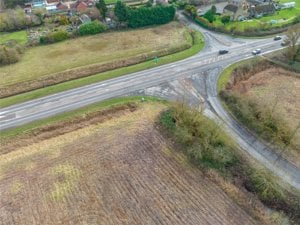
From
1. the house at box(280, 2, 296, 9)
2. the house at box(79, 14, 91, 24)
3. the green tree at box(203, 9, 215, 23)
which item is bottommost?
the house at box(280, 2, 296, 9)

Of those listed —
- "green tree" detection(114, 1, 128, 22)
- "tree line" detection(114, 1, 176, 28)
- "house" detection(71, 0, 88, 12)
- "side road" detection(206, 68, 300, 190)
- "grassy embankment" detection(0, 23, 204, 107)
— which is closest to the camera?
"side road" detection(206, 68, 300, 190)

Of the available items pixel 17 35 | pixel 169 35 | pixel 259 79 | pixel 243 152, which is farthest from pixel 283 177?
pixel 17 35

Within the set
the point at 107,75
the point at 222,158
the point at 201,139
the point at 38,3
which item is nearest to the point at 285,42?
the point at 201,139

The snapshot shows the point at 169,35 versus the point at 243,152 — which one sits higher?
the point at 169,35

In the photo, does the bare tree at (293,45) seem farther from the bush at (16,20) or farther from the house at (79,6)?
the bush at (16,20)

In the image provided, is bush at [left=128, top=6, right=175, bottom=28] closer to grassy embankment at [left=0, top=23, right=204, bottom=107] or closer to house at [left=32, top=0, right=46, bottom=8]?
grassy embankment at [left=0, top=23, right=204, bottom=107]

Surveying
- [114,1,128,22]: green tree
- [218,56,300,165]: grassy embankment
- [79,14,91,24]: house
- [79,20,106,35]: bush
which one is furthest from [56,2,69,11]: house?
[218,56,300,165]: grassy embankment

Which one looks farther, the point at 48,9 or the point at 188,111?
the point at 48,9

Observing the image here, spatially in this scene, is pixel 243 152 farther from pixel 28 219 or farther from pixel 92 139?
pixel 28 219
